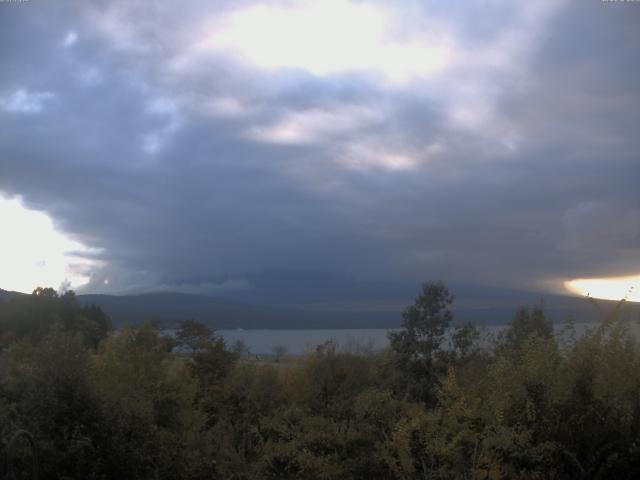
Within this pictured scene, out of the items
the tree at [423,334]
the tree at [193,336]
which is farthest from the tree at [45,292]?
the tree at [423,334]

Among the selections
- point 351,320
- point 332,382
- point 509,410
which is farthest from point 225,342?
point 351,320

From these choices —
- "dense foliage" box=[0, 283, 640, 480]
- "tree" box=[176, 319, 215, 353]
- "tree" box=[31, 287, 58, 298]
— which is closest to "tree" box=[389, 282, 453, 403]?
"dense foliage" box=[0, 283, 640, 480]

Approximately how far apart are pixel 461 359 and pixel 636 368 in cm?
1600

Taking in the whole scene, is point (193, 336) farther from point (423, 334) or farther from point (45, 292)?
point (45, 292)

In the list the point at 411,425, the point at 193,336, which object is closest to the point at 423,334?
the point at 411,425

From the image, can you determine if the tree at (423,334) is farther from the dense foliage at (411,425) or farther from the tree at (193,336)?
the tree at (193,336)

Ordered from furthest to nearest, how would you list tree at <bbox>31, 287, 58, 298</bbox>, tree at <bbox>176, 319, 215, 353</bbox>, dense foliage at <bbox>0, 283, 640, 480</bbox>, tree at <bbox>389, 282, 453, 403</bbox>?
tree at <bbox>31, 287, 58, 298</bbox> → tree at <bbox>176, 319, 215, 353</bbox> → tree at <bbox>389, 282, 453, 403</bbox> → dense foliage at <bbox>0, 283, 640, 480</bbox>

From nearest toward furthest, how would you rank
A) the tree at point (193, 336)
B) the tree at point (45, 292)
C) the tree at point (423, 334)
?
the tree at point (423, 334) < the tree at point (193, 336) < the tree at point (45, 292)

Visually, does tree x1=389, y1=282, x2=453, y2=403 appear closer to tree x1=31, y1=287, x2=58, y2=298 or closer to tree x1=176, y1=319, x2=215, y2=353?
tree x1=176, y1=319, x2=215, y2=353

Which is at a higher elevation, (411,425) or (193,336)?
(193,336)

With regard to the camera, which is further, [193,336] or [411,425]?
[193,336]

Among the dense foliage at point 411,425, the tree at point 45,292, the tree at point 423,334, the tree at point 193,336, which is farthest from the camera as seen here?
the tree at point 45,292

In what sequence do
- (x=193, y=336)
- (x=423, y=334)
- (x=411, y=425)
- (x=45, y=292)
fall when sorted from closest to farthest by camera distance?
(x=411, y=425), (x=423, y=334), (x=193, y=336), (x=45, y=292)

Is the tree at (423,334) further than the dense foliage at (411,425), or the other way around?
the tree at (423,334)
